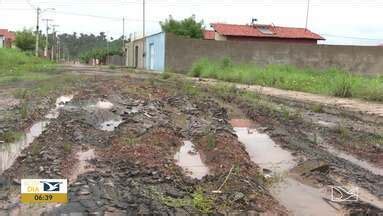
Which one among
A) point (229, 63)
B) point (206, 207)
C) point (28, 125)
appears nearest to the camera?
point (206, 207)

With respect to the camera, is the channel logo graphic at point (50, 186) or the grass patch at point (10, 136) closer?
the channel logo graphic at point (50, 186)

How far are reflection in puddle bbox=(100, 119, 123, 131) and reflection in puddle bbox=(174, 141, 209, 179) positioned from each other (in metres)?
1.67

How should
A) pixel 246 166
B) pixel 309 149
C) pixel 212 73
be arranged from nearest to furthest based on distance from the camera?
pixel 246 166
pixel 309 149
pixel 212 73

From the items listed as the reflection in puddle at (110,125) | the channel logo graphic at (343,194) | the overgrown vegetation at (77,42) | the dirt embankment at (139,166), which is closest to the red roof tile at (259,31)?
the dirt embankment at (139,166)

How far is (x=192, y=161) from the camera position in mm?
6988

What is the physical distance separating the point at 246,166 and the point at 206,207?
1707 millimetres

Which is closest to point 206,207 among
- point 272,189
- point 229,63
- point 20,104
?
point 272,189

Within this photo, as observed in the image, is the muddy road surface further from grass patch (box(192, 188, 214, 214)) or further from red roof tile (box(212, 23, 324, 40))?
red roof tile (box(212, 23, 324, 40))

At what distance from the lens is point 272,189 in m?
5.84

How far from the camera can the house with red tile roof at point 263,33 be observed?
52.9 m

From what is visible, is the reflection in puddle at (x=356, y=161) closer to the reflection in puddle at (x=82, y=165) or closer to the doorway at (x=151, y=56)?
the reflection in puddle at (x=82, y=165)

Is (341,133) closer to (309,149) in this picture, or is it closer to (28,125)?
(309,149)

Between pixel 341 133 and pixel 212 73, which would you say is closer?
pixel 341 133

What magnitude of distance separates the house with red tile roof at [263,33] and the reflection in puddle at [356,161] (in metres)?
A: 44.8
